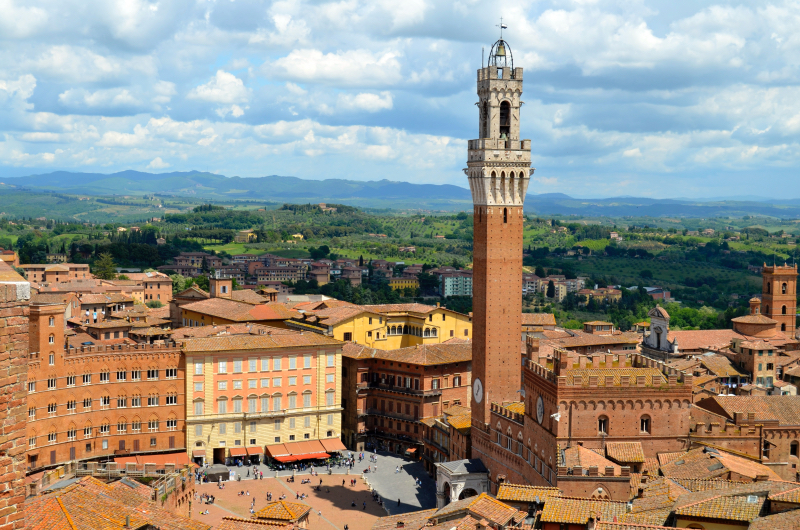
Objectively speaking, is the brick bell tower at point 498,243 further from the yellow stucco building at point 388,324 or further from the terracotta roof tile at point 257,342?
the yellow stucco building at point 388,324

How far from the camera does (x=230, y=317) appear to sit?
84.2 meters

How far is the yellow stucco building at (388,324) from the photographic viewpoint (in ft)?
Answer: 275

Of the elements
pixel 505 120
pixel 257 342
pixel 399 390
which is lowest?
pixel 399 390

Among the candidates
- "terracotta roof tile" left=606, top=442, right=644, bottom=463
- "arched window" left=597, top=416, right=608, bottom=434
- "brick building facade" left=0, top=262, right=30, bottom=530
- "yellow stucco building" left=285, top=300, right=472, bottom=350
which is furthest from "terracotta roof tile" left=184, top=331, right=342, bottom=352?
"brick building facade" left=0, top=262, right=30, bottom=530

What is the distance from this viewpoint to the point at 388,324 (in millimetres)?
86875

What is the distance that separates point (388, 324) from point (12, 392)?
239ft

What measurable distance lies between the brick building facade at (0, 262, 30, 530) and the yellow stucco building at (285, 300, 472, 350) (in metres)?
67.6

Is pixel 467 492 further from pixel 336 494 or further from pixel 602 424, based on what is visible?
pixel 602 424

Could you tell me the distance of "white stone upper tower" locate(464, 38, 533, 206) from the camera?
2399 inches

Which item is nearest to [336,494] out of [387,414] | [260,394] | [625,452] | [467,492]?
[467,492]

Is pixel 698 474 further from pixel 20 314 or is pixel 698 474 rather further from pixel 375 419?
pixel 375 419

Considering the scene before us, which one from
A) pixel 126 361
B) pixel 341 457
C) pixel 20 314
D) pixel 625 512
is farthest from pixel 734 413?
pixel 20 314

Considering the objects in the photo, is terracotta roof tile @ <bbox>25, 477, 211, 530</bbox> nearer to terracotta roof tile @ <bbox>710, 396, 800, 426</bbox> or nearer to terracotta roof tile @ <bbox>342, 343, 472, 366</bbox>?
terracotta roof tile @ <bbox>710, 396, 800, 426</bbox>

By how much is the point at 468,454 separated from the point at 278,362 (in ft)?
58.1
